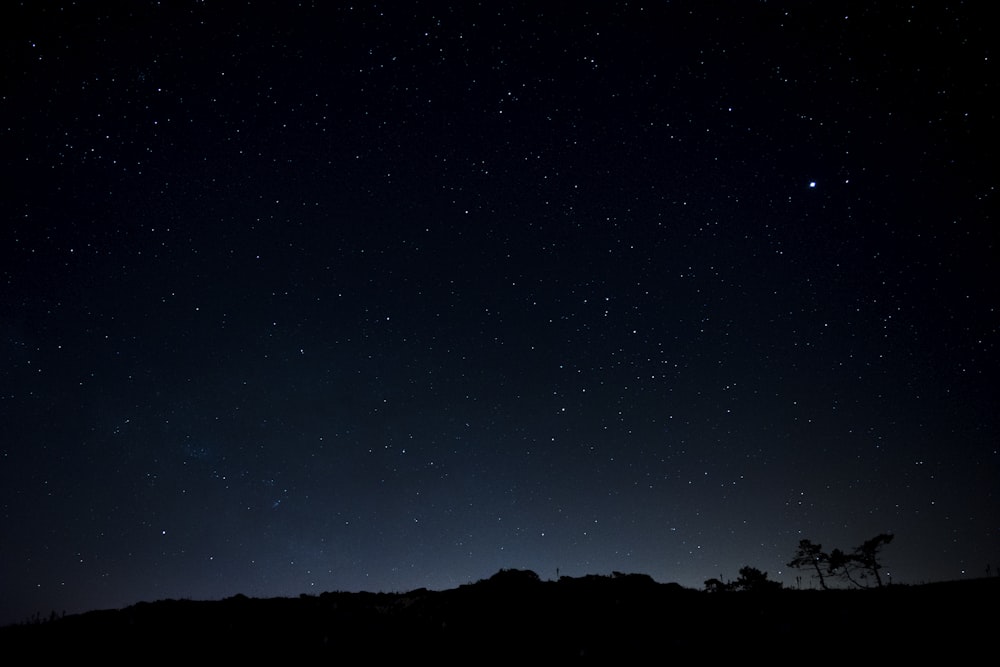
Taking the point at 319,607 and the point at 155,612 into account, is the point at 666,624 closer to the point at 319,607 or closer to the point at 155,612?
the point at 319,607

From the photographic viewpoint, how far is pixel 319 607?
11.5 meters

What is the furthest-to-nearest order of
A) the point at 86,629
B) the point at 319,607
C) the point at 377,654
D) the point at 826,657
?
the point at 319,607, the point at 86,629, the point at 377,654, the point at 826,657

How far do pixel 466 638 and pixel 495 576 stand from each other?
15.2 feet

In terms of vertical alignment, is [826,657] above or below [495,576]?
below

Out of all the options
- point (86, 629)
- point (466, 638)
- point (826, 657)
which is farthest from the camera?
point (86, 629)

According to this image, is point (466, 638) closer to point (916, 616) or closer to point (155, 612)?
point (155, 612)

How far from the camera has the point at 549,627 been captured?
949 centimetres

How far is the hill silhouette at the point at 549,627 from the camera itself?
26.3 ft

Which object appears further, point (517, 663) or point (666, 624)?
point (666, 624)

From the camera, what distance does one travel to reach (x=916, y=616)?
8.87 m

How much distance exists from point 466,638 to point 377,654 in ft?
5.15

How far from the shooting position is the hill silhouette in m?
8.01

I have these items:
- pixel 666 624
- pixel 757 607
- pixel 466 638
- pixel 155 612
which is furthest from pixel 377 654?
pixel 757 607

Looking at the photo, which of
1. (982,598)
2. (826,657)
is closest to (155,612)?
(826,657)
